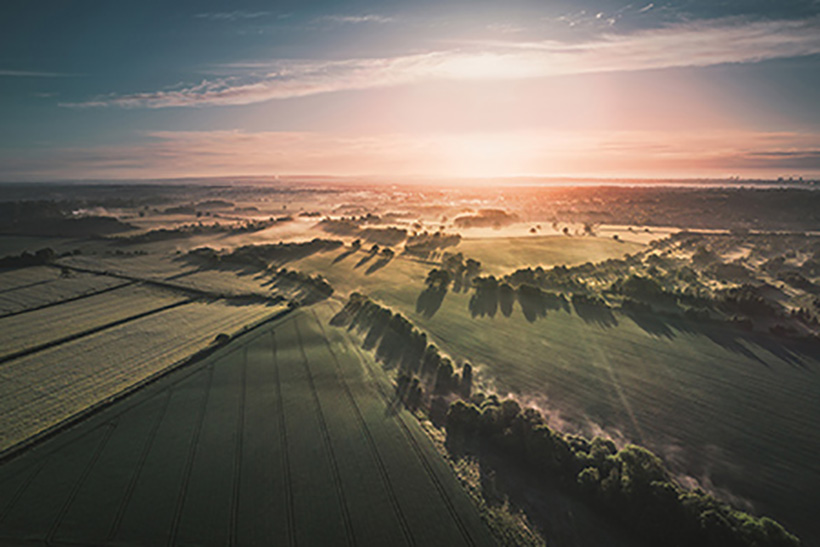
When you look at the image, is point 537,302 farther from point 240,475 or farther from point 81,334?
point 81,334

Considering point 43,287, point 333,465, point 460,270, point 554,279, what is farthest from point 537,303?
point 43,287

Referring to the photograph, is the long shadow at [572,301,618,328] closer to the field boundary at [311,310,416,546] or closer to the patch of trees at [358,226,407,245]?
the field boundary at [311,310,416,546]

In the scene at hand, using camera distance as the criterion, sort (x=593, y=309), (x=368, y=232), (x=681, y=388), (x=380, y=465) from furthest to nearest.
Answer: (x=368, y=232), (x=593, y=309), (x=681, y=388), (x=380, y=465)

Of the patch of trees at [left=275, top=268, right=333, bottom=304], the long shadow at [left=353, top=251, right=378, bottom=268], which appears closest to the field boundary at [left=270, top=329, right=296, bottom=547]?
the patch of trees at [left=275, top=268, right=333, bottom=304]

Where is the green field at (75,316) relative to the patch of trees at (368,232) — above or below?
below

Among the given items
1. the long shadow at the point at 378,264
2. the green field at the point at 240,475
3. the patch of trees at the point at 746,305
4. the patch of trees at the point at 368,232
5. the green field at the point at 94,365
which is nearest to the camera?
the green field at the point at 240,475

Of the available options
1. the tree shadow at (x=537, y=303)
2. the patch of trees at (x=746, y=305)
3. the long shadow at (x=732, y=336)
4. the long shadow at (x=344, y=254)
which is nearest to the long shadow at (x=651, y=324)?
the long shadow at (x=732, y=336)

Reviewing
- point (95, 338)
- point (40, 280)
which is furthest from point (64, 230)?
point (95, 338)

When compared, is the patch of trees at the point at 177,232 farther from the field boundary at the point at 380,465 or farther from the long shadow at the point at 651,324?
the long shadow at the point at 651,324
